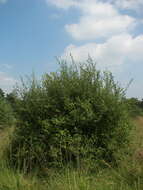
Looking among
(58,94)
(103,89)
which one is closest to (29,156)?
(58,94)

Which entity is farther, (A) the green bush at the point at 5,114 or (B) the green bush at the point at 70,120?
(A) the green bush at the point at 5,114

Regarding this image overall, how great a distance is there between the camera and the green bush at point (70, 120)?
5.31 metres

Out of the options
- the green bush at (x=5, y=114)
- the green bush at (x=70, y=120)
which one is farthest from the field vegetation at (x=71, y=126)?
the green bush at (x=5, y=114)

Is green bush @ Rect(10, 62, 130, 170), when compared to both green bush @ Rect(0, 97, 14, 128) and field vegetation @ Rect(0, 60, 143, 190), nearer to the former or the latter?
field vegetation @ Rect(0, 60, 143, 190)

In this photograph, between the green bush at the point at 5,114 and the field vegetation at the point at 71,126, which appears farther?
the green bush at the point at 5,114

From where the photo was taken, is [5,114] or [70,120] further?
[5,114]

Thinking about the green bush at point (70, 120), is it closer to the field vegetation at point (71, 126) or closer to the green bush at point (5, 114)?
the field vegetation at point (71, 126)

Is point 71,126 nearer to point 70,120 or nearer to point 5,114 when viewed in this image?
point 70,120

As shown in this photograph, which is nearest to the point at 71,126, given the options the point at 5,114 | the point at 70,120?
the point at 70,120

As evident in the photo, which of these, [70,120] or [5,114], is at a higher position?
[5,114]

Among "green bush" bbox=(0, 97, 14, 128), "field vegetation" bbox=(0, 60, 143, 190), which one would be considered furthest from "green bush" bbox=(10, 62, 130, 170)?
"green bush" bbox=(0, 97, 14, 128)

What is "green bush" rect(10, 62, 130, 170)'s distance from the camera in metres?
5.31

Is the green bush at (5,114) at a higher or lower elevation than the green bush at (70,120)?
higher

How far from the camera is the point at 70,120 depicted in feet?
17.8
